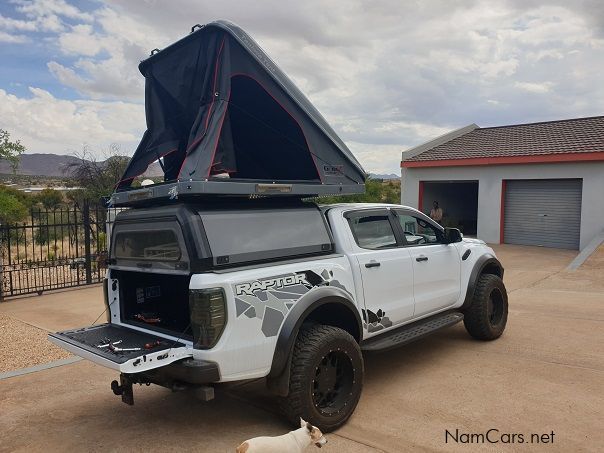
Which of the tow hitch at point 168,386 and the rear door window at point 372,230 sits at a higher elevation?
the rear door window at point 372,230

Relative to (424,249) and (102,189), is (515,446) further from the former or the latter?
(102,189)

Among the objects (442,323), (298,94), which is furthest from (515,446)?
(298,94)

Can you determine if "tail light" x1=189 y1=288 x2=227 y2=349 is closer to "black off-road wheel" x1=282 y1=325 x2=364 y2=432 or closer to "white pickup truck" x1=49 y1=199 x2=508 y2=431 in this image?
"white pickup truck" x1=49 y1=199 x2=508 y2=431

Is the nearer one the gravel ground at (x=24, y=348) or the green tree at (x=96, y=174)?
the gravel ground at (x=24, y=348)

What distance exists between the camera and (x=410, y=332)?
5242 mm

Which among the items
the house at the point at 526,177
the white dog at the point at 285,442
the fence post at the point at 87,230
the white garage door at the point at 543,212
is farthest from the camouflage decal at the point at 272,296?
the white garage door at the point at 543,212

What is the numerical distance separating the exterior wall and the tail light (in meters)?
16.3

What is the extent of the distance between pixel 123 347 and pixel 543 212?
17.3m

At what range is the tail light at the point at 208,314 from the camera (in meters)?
3.53

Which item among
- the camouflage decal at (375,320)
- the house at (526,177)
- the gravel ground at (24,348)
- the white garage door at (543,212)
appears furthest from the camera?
the white garage door at (543,212)

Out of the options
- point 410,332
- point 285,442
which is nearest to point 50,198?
point 410,332

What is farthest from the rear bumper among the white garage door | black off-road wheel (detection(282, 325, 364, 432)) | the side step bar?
the white garage door

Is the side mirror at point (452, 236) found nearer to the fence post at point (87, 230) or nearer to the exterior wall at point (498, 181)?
the fence post at point (87, 230)

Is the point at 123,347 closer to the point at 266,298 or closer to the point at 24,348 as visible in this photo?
the point at 266,298
